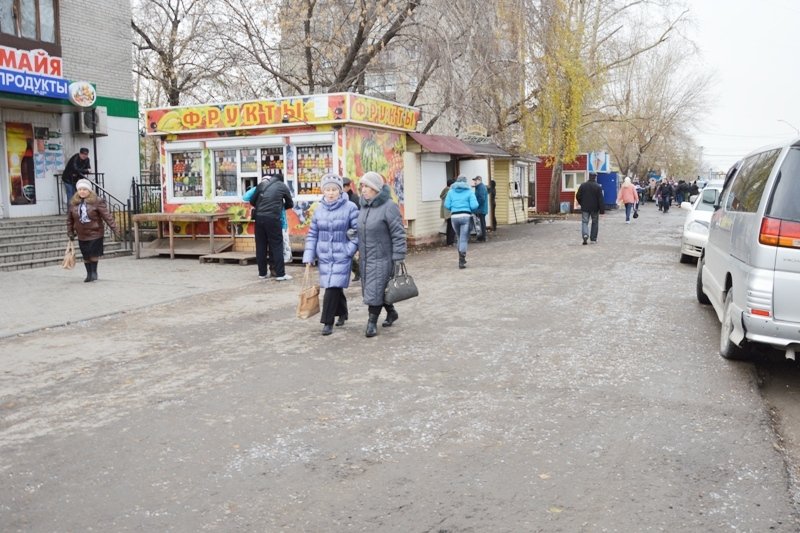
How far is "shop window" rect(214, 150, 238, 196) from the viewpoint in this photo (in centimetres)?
1636

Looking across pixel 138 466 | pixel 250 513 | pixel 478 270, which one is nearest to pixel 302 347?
pixel 138 466

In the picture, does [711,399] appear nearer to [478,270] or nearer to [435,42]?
[478,270]

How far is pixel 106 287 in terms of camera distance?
464 inches

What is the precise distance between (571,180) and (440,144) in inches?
816

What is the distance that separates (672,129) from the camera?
59750 millimetres

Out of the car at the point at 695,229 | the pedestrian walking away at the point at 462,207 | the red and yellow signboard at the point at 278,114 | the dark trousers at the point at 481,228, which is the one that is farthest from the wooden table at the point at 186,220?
the car at the point at 695,229

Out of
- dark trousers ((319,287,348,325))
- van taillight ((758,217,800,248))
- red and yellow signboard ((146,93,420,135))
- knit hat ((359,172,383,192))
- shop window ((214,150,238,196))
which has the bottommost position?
dark trousers ((319,287,348,325))

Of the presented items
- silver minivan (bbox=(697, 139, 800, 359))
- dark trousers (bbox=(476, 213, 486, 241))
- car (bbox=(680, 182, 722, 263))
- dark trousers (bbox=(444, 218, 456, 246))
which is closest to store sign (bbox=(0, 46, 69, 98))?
dark trousers (bbox=(444, 218, 456, 246))

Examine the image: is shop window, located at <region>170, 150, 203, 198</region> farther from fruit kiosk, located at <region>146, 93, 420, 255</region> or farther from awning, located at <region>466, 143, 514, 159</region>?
awning, located at <region>466, 143, 514, 159</region>

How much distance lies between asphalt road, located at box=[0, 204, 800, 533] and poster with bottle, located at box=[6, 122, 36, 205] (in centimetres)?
979

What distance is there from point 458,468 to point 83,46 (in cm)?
1907

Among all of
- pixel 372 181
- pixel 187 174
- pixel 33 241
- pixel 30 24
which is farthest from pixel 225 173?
pixel 372 181

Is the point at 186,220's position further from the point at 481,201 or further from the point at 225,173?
the point at 481,201

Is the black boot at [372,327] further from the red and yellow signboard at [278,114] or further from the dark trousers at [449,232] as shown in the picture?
the dark trousers at [449,232]
